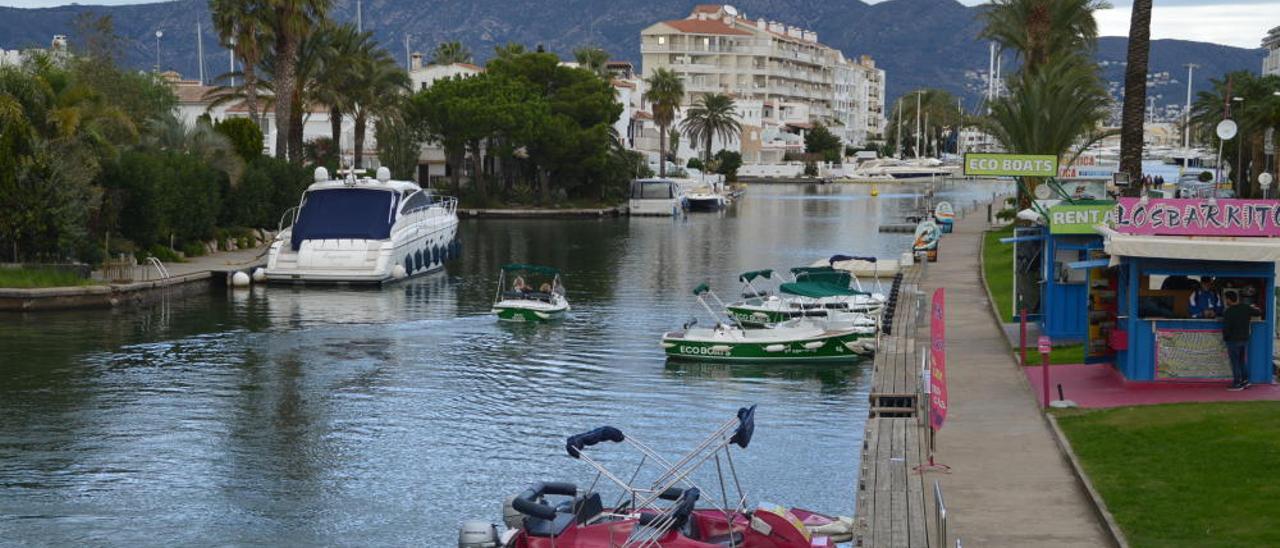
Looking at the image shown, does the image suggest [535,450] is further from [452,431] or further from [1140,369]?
[1140,369]

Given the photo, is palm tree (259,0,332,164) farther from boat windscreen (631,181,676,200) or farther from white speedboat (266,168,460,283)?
boat windscreen (631,181,676,200)

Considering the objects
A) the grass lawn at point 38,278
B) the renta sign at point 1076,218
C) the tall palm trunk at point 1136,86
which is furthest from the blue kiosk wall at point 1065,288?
the grass lawn at point 38,278

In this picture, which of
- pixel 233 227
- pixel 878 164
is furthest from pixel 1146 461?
pixel 878 164

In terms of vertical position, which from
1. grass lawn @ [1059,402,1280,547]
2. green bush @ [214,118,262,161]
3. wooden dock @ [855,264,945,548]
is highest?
green bush @ [214,118,262,161]

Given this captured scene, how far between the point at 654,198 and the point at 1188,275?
79.4 meters

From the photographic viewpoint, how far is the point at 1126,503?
55.7 feet

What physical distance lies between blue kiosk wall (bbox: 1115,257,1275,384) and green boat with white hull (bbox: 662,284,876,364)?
973 cm

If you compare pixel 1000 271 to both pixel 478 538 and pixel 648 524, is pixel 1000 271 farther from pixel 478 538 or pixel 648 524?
pixel 478 538

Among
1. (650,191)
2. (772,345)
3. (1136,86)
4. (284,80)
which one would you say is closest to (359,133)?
(650,191)

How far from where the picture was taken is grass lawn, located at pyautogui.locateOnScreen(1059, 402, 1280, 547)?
15875 millimetres

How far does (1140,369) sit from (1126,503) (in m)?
7.38

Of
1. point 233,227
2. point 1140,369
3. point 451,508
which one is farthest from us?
point 233,227

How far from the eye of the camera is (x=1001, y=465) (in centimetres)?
1952

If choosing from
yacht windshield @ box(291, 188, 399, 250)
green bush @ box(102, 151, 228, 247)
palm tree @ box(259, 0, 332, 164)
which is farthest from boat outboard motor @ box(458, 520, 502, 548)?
palm tree @ box(259, 0, 332, 164)
